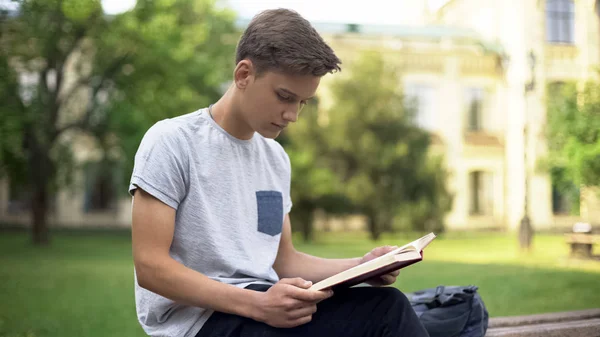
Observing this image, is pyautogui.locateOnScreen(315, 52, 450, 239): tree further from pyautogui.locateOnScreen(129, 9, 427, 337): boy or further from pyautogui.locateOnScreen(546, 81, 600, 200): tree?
pyautogui.locateOnScreen(129, 9, 427, 337): boy

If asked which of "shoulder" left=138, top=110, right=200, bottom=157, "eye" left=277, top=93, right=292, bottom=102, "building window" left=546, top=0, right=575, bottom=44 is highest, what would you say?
"building window" left=546, top=0, right=575, bottom=44

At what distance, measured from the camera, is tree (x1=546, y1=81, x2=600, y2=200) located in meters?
13.5

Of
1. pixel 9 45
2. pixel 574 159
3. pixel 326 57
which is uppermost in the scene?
pixel 9 45

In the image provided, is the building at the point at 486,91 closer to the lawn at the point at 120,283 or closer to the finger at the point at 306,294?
the lawn at the point at 120,283

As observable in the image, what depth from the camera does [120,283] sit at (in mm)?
11891

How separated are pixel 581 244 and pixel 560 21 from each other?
19.3 meters

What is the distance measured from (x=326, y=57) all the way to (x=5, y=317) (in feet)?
24.3

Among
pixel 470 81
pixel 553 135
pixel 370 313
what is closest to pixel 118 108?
pixel 553 135

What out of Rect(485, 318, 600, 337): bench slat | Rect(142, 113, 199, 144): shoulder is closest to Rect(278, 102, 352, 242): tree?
Rect(485, 318, 600, 337): bench slat

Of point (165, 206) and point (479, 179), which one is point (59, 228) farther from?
point (165, 206)

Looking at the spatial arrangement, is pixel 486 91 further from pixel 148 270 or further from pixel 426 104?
pixel 148 270

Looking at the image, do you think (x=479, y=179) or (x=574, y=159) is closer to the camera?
(x=574, y=159)

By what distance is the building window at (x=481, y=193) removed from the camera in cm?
3131

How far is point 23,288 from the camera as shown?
36.7ft
